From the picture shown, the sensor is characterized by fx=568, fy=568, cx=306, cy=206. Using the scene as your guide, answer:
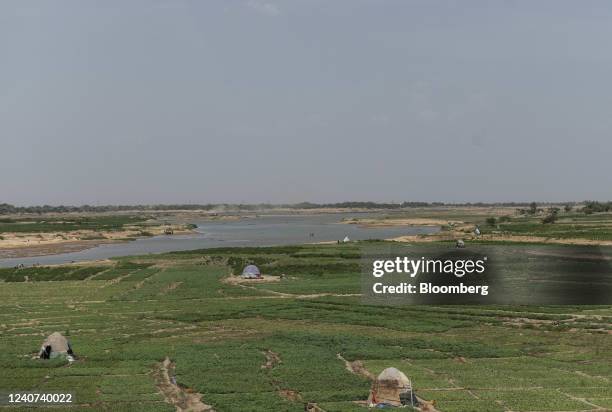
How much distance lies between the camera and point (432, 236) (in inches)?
4528

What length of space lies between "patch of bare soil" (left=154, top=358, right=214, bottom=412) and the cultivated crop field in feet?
0.46

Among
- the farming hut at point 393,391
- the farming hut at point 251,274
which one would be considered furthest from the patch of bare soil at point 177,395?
the farming hut at point 251,274

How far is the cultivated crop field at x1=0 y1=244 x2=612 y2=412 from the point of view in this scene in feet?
78.5

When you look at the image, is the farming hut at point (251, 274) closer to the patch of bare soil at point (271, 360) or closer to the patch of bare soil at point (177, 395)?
the patch of bare soil at point (271, 360)

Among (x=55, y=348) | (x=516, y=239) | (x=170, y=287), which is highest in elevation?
(x=516, y=239)

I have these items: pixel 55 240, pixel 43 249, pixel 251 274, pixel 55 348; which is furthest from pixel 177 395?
pixel 55 240

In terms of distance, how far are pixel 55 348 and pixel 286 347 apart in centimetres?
1240

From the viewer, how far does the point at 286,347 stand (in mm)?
32594

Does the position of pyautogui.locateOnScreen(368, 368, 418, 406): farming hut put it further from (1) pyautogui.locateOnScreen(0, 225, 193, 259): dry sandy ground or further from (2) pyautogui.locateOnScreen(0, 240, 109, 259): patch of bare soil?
(1) pyautogui.locateOnScreen(0, 225, 193, 259): dry sandy ground

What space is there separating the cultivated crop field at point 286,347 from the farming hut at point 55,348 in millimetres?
757

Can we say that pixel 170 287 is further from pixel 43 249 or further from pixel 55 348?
pixel 43 249

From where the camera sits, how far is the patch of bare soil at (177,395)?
22.8 m

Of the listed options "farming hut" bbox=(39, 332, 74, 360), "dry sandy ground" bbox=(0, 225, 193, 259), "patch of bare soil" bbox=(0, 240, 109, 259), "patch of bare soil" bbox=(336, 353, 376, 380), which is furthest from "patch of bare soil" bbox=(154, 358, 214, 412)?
"dry sandy ground" bbox=(0, 225, 193, 259)

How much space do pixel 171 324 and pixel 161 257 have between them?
49.1 metres
